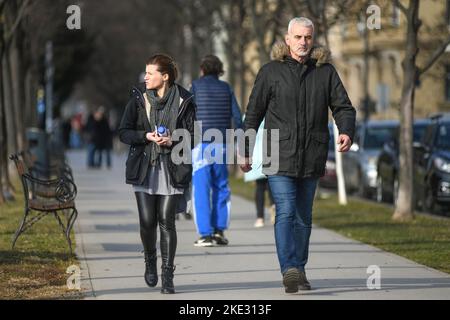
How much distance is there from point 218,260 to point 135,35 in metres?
72.0

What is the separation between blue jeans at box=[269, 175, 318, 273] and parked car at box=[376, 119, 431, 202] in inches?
527

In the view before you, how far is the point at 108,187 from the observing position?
92.4 ft

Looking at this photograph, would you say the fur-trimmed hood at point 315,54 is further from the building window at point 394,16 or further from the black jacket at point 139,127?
the building window at point 394,16

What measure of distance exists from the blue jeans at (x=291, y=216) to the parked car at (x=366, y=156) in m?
16.1

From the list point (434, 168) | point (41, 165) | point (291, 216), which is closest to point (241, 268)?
point (291, 216)

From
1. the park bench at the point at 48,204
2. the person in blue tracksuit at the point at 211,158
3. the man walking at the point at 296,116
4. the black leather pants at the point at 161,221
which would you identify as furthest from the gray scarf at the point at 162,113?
the person in blue tracksuit at the point at 211,158

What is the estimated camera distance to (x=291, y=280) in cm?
1016

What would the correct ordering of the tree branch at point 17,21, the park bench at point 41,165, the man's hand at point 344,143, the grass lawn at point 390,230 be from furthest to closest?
the tree branch at point 17,21, the park bench at point 41,165, the grass lawn at point 390,230, the man's hand at point 344,143

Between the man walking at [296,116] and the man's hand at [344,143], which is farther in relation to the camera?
the man walking at [296,116]

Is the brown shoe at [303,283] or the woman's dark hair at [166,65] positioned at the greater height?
the woman's dark hair at [166,65]

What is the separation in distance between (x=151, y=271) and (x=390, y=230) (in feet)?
22.5

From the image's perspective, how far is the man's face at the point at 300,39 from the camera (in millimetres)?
10281

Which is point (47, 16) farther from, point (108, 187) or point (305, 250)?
point (305, 250)

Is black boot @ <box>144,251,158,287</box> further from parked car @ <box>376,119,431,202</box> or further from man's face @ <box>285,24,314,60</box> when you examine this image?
parked car @ <box>376,119,431,202</box>
